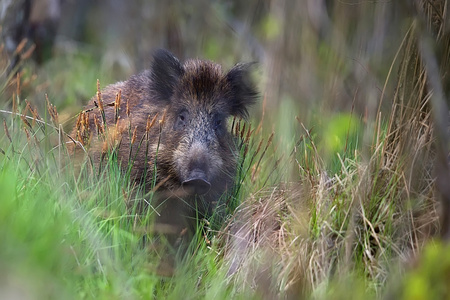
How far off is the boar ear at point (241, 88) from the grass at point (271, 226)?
43.1 inches

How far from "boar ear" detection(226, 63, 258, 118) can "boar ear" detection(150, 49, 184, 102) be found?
0.42 m

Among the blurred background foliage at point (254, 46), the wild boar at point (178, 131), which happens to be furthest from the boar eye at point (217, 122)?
the blurred background foliage at point (254, 46)

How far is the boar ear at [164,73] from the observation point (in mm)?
5422

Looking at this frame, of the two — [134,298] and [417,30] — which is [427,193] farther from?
[134,298]

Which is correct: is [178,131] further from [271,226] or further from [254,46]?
[254,46]

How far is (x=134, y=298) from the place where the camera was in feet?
10.6

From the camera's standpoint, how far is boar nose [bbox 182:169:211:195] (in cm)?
462

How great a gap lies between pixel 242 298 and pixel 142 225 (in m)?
0.89

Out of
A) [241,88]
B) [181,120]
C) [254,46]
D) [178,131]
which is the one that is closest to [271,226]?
[178,131]

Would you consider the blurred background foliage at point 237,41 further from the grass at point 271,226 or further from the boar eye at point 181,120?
the boar eye at point 181,120

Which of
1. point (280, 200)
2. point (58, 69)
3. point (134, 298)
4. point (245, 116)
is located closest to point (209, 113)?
point (245, 116)

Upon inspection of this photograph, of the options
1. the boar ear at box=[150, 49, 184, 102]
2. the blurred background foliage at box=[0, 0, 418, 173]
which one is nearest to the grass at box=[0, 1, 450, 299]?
the blurred background foliage at box=[0, 0, 418, 173]

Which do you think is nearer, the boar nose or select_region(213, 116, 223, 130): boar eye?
the boar nose

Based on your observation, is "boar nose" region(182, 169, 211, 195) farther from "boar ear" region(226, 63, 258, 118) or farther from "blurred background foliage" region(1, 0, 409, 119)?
"boar ear" region(226, 63, 258, 118)
